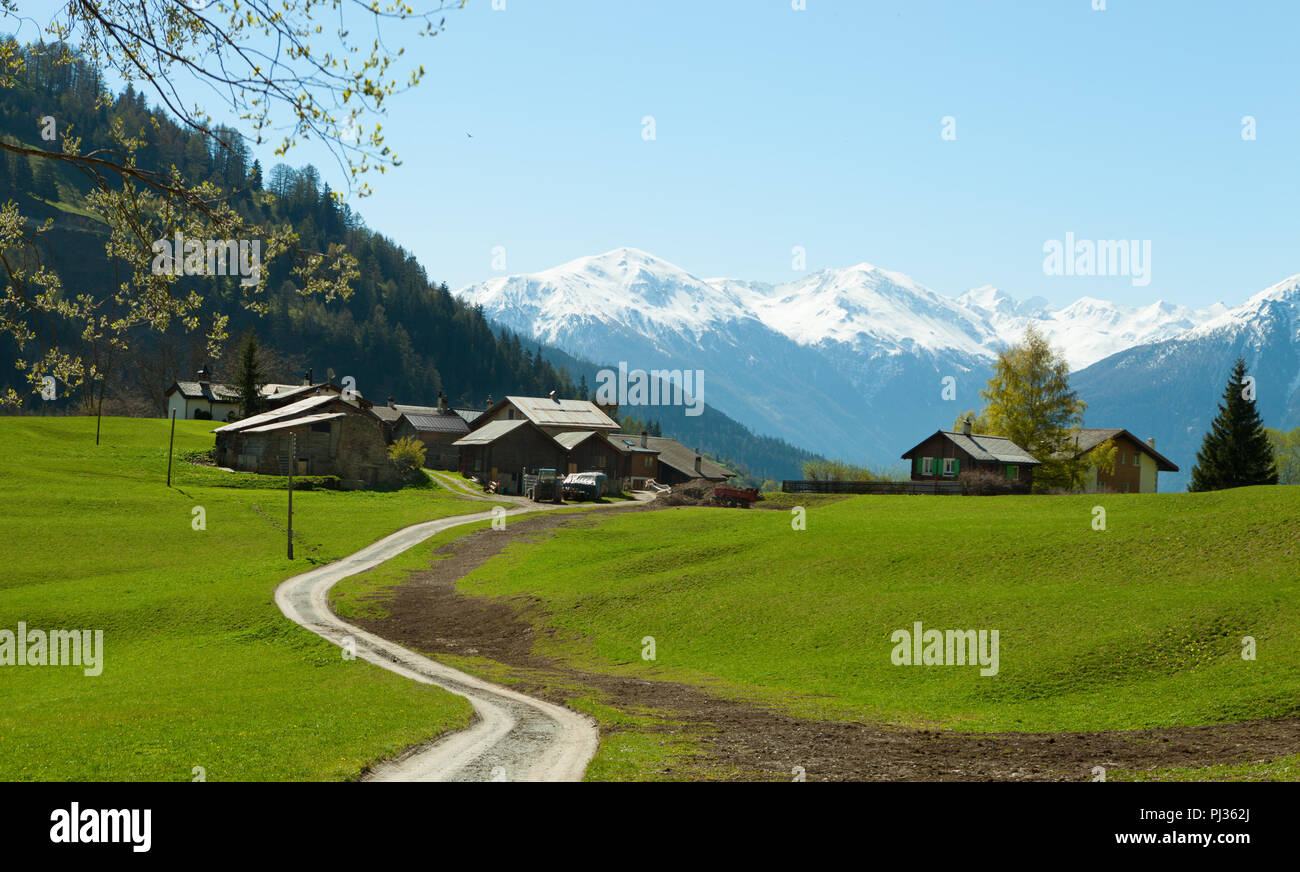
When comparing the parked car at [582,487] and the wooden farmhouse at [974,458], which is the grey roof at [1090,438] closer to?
the wooden farmhouse at [974,458]

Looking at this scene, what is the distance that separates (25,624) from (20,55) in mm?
31659

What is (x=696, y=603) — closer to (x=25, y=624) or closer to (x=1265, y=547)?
(x=1265, y=547)

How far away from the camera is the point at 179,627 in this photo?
129ft

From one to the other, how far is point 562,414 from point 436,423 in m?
24.6

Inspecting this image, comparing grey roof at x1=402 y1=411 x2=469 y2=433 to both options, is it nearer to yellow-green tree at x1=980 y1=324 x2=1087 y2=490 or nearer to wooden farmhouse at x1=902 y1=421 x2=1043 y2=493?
wooden farmhouse at x1=902 y1=421 x2=1043 y2=493

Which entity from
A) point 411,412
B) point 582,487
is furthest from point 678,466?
point 582,487

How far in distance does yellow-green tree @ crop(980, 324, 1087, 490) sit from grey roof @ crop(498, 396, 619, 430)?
50374mm

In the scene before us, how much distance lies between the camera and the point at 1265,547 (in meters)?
36.8

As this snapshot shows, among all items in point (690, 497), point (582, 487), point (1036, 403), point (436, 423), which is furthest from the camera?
point (436, 423)

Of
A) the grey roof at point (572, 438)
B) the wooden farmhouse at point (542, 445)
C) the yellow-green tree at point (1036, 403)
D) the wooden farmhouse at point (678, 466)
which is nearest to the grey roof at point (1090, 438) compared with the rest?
the yellow-green tree at point (1036, 403)

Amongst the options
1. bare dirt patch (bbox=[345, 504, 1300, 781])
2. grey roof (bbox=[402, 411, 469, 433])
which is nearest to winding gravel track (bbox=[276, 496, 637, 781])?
bare dirt patch (bbox=[345, 504, 1300, 781])

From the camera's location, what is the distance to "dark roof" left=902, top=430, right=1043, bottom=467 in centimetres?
9231

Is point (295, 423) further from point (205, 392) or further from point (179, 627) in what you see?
point (205, 392)
